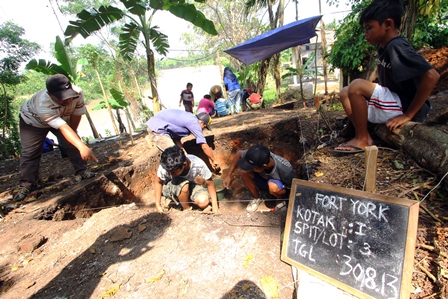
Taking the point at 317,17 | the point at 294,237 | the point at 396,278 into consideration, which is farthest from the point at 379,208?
the point at 317,17

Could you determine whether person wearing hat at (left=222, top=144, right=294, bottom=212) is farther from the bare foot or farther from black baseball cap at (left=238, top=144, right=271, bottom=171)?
the bare foot

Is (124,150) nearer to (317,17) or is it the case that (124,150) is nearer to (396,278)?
(396,278)

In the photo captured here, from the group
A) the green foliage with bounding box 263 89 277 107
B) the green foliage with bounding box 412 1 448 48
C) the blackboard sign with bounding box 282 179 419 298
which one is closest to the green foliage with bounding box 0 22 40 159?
the blackboard sign with bounding box 282 179 419 298

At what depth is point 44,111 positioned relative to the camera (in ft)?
8.94

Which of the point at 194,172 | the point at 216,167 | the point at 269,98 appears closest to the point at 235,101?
the point at 216,167

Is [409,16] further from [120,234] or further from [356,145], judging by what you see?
[120,234]

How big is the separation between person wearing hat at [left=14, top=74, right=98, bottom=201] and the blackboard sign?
7.69 feet

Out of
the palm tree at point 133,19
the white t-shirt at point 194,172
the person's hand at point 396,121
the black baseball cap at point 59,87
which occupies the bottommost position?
the white t-shirt at point 194,172

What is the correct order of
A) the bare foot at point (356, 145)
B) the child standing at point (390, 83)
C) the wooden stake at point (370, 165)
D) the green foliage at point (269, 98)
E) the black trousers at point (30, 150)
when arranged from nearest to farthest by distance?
the wooden stake at point (370, 165) < the child standing at point (390, 83) < the bare foot at point (356, 145) < the black trousers at point (30, 150) < the green foliage at point (269, 98)

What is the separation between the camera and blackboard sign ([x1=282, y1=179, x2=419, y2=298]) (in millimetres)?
1182

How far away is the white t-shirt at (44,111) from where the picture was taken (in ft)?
8.95

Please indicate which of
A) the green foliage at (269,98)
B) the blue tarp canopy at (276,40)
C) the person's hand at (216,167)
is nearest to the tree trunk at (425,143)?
the person's hand at (216,167)

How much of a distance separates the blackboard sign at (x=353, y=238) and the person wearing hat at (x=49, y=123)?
234 cm

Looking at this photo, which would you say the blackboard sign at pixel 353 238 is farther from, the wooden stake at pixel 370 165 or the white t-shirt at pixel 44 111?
the white t-shirt at pixel 44 111
